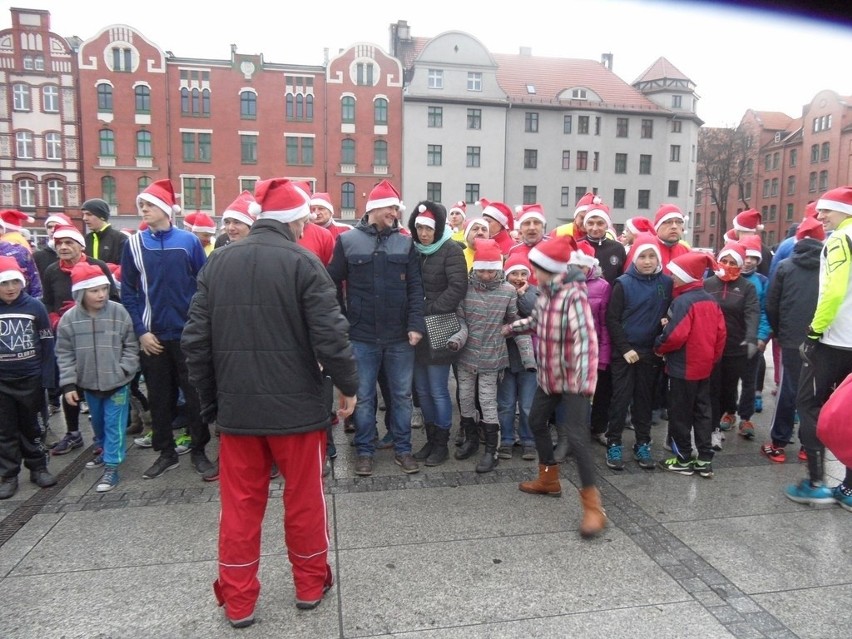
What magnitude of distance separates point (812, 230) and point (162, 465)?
5.82m

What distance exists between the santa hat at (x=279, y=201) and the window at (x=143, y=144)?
4257cm

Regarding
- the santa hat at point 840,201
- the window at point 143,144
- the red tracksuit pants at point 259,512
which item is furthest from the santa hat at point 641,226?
the window at point 143,144

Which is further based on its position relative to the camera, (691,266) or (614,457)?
(614,457)

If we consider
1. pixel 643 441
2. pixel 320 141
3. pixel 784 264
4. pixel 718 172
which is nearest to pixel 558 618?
pixel 643 441

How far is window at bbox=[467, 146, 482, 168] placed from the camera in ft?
146

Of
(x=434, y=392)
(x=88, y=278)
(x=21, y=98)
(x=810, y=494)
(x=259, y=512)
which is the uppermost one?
(x=21, y=98)

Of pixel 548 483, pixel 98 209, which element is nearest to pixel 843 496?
pixel 548 483

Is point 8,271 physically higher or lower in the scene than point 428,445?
higher

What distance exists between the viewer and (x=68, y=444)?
5.72 metres

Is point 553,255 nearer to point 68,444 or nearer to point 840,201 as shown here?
point 840,201

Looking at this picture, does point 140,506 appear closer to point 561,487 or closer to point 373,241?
point 373,241

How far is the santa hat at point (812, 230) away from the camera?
5.16 metres

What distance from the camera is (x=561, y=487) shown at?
4.67 meters

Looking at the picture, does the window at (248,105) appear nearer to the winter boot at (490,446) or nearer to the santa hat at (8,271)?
the santa hat at (8,271)
